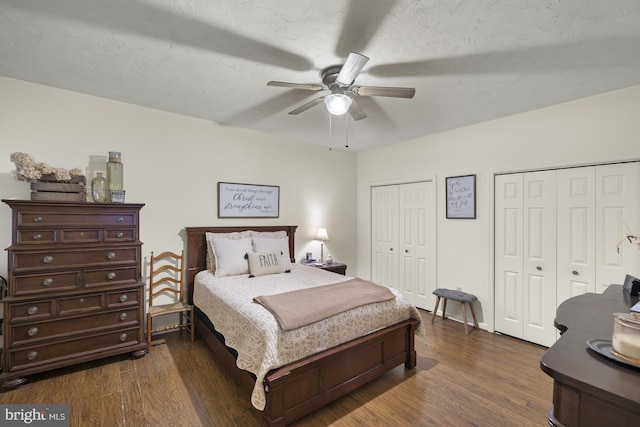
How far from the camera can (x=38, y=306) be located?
2328 mm

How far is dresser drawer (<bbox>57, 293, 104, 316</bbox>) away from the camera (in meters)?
2.42

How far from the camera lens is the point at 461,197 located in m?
3.74

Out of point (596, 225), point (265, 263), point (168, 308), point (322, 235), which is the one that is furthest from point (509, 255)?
point (168, 308)

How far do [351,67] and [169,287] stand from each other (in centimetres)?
303

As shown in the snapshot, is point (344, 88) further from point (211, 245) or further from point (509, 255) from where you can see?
point (509, 255)

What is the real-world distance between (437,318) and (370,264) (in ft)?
4.64

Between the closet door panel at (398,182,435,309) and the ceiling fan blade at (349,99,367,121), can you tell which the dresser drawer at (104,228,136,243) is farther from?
the closet door panel at (398,182,435,309)

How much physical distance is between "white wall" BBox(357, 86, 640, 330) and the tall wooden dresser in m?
3.60

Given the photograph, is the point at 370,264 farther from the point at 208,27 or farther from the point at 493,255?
the point at 208,27

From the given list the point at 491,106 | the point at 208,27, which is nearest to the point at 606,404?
the point at 208,27

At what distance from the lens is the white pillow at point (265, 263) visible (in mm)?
3240

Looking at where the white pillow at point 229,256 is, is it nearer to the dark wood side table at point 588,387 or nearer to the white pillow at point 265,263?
the white pillow at point 265,263

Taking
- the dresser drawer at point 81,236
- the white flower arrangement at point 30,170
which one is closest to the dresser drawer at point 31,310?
the dresser drawer at point 81,236

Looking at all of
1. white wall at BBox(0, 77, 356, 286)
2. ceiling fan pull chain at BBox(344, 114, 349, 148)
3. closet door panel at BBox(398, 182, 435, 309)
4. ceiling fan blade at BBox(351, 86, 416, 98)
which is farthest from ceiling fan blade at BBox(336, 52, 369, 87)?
closet door panel at BBox(398, 182, 435, 309)
